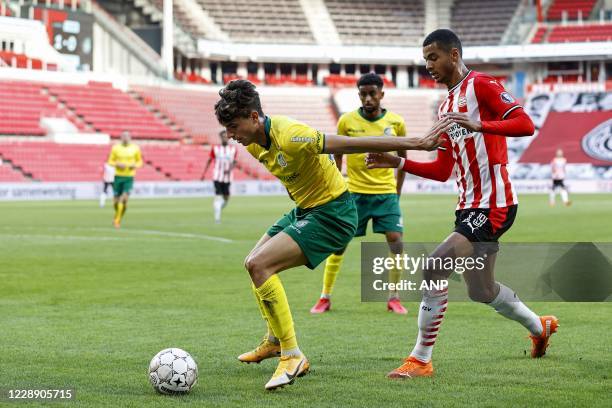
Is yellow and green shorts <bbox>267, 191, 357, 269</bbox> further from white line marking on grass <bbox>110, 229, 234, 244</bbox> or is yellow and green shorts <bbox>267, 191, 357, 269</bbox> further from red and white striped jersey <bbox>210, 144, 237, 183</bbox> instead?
red and white striped jersey <bbox>210, 144, 237, 183</bbox>

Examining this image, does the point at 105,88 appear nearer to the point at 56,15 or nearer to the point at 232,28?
the point at 56,15

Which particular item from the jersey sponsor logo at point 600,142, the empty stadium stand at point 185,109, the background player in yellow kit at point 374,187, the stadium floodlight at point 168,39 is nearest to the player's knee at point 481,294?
the background player in yellow kit at point 374,187

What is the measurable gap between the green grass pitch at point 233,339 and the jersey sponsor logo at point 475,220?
97 centimetres

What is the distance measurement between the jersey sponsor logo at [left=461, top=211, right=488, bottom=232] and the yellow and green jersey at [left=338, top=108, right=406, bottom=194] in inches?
139

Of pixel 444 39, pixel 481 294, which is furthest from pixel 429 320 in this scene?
pixel 444 39

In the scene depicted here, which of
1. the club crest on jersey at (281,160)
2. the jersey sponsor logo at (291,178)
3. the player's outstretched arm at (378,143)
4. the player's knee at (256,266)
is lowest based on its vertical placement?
the player's knee at (256,266)

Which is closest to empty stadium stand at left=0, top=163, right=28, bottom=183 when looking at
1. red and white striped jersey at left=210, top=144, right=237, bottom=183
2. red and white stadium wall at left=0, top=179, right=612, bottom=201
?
red and white stadium wall at left=0, top=179, right=612, bottom=201

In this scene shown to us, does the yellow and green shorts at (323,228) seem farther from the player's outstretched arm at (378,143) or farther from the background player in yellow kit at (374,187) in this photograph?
the background player in yellow kit at (374,187)

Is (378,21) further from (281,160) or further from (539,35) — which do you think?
(281,160)

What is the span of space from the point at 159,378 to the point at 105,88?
48.7 meters

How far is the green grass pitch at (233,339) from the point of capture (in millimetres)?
5621

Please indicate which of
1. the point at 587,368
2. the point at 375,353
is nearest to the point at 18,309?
the point at 375,353

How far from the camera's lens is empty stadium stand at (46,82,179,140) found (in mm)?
49200

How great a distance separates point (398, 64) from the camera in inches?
2689
